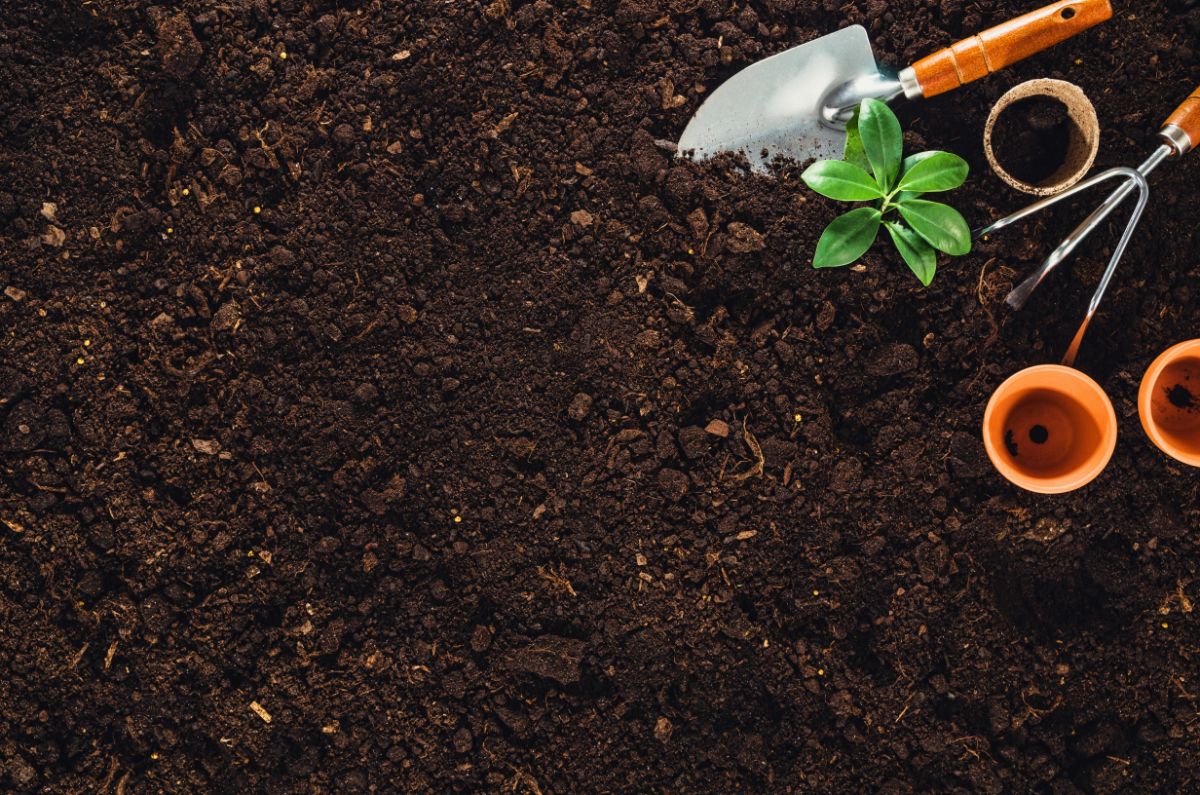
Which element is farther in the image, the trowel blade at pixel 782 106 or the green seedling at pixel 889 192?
the trowel blade at pixel 782 106

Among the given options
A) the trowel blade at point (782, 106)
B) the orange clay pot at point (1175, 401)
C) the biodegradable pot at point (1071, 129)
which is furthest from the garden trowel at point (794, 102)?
the orange clay pot at point (1175, 401)

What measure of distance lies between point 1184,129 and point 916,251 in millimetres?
574

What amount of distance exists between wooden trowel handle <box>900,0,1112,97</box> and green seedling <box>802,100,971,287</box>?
0.40 feet

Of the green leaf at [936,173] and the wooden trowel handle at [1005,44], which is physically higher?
the wooden trowel handle at [1005,44]

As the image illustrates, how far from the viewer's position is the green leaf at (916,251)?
5.71 ft

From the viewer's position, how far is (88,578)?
1838 mm

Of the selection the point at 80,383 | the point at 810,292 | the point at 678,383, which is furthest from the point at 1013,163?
the point at 80,383

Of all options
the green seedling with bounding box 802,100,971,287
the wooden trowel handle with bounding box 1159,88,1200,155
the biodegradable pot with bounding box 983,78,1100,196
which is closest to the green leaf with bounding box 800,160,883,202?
the green seedling with bounding box 802,100,971,287

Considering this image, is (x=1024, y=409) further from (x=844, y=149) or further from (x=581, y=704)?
(x=581, y=704)

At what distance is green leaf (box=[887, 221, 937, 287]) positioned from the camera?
5.71 ft

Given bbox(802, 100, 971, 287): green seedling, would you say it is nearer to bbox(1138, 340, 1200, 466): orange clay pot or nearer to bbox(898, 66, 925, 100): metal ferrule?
bbox(898, 66, 925, 100): metal ferrule

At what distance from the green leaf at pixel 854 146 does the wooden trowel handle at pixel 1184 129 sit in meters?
0.59

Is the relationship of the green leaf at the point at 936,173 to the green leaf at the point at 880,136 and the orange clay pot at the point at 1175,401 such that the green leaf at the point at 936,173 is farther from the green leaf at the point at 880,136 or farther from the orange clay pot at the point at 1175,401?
the orange clay pot at the point at 1175,401

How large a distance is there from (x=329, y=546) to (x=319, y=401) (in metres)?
0.32
